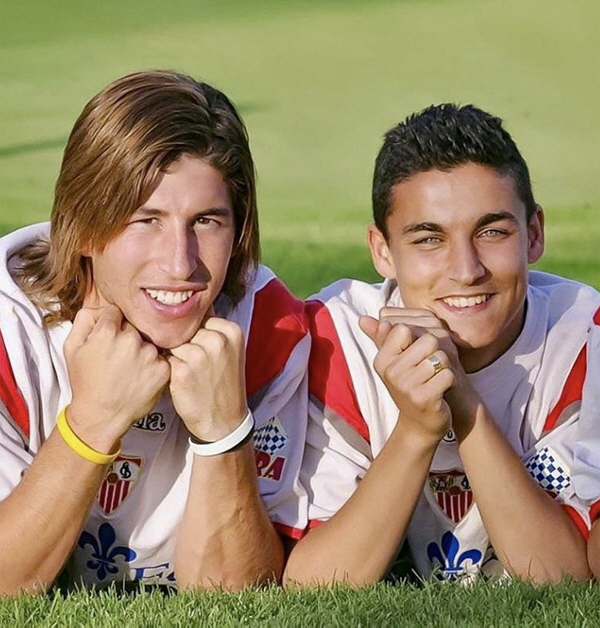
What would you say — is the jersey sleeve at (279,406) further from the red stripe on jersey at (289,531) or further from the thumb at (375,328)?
the thumb at (375,328)

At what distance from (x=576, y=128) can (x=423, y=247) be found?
28.1 ft

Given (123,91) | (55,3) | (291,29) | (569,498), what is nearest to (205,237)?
(123,91)

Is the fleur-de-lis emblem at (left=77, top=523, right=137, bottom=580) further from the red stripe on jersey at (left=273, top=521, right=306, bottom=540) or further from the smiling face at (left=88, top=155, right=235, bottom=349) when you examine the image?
the smiling face at (left=88, top=155, right=235, bottom=349)

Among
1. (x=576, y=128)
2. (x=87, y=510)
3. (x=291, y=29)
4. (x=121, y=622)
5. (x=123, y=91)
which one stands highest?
(x=291, y=29)

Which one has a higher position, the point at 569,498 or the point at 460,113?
the point at 460,113

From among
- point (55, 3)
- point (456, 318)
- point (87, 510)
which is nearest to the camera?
point (87, 510)

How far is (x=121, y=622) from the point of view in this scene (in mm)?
3143

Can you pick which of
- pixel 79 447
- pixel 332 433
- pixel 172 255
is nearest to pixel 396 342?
pixel 332 433

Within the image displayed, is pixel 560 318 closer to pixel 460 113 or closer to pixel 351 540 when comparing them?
pixel 460 113

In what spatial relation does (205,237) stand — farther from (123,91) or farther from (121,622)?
(121,622)

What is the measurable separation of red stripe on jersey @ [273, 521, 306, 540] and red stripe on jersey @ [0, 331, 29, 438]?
69 centimetres

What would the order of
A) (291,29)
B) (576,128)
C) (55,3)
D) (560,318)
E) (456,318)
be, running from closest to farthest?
(456,318)
(560,318)
(576,128)
(291,29)
(55,3)

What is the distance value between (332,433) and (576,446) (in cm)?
63

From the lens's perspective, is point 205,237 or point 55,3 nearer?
point 205,237
